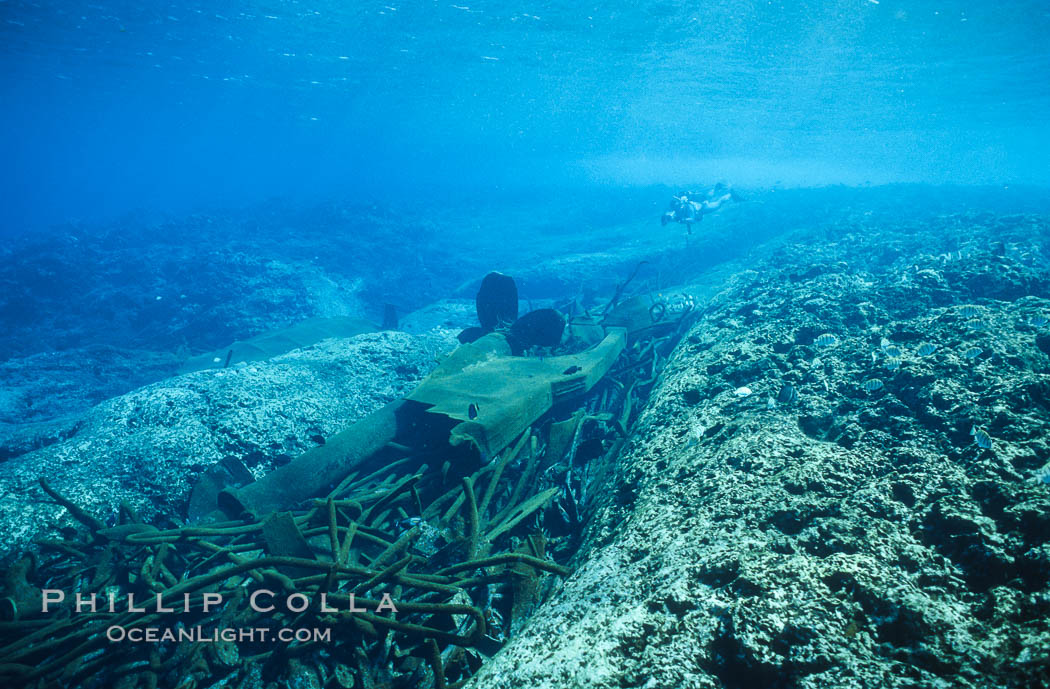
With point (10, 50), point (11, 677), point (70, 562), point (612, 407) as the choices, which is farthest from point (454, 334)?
point (10, 50)

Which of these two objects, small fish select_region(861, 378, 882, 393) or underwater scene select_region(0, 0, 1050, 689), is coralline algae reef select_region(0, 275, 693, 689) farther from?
small fish select_region(861, 378, 882, 393)

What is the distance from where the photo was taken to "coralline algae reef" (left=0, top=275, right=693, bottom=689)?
101 inches

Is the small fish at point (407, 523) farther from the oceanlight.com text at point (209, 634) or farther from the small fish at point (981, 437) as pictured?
the small fish at point (981, 437)

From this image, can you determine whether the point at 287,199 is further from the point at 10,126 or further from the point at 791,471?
the point at 10,126

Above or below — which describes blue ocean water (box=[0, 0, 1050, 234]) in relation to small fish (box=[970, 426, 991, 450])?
above

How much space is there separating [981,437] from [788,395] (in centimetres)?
119

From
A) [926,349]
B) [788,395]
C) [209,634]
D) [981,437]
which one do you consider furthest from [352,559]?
[926,349]

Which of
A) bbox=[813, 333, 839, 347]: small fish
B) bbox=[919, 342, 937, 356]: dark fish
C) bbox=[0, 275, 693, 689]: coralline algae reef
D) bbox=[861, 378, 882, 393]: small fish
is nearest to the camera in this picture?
bbox=[0, 275, 693, 689]: coralline algae reef

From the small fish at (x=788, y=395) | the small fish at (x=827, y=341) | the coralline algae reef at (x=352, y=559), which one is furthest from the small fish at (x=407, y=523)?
the small fish at (x=827, y=341)

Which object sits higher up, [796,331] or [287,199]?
[287,199]

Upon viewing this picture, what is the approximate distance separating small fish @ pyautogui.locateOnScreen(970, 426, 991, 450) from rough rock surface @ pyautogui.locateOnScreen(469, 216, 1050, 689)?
2cm

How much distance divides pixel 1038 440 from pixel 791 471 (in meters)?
1.25

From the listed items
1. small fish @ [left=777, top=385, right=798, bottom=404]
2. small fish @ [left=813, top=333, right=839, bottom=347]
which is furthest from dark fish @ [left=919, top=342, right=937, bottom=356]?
small fish @ [left=777, top=385, right=798, bottom=404]

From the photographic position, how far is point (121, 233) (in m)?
23.6
